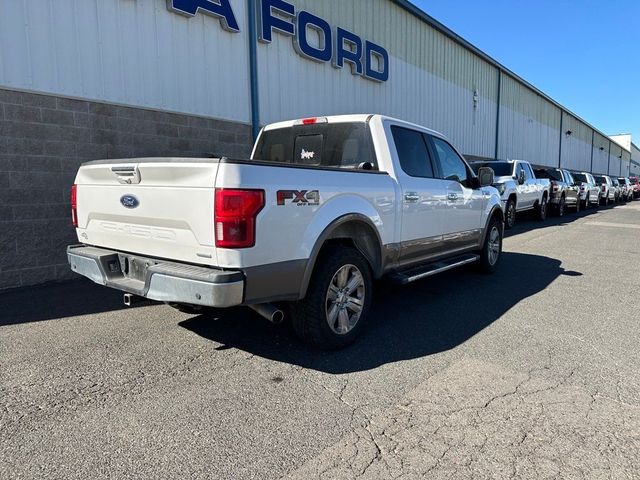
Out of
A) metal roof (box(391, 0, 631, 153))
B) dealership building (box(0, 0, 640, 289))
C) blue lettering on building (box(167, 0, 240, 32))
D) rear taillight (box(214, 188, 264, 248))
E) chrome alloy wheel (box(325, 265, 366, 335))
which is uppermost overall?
metal roof (box(391, 0, 631, 153))

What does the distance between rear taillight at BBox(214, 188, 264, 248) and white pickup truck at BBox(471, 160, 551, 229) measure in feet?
33.5

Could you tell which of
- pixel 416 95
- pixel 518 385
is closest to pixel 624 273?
pixel 518 385

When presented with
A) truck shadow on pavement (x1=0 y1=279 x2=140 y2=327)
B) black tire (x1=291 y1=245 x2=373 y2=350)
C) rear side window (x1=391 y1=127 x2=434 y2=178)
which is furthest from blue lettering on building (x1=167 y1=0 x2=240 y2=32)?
black tire (x1=291 y1=245 x2=373 y2=350)

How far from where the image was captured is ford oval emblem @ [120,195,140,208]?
367cm

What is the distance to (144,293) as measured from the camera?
3.51m

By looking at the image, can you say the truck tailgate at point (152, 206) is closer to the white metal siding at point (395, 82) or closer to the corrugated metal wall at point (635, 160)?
the white metal siding at point (395, 82)

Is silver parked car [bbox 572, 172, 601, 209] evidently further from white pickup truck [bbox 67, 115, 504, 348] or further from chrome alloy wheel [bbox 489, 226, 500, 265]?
white pickup truck [bbox 67, 115, 504, 348]

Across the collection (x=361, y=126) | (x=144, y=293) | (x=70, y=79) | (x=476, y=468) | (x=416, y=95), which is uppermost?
(x=416, y=95)

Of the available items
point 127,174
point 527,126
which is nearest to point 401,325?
point 127,174

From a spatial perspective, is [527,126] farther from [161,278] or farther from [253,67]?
[161,278]

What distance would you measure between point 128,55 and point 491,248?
6396 millimetres

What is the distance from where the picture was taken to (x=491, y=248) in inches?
285

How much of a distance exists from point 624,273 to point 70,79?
29.2ft

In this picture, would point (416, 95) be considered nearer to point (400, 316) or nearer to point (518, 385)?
point (400, 316)
